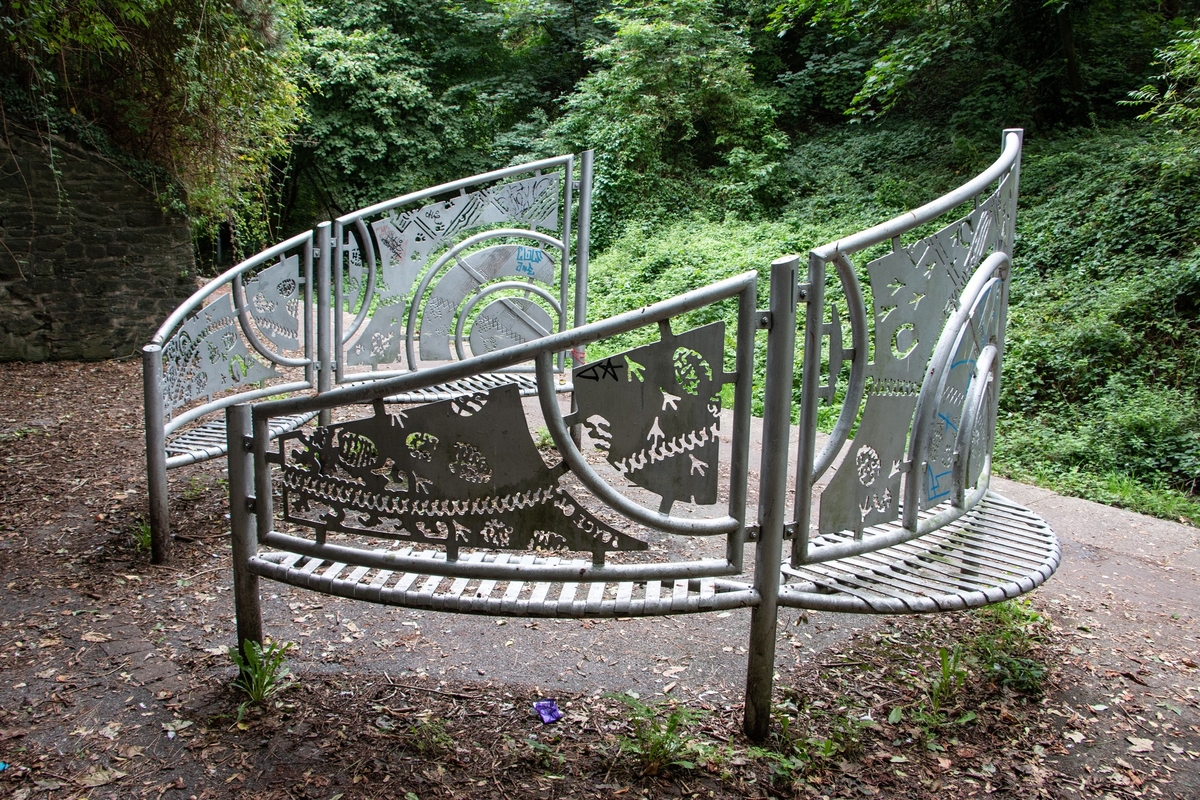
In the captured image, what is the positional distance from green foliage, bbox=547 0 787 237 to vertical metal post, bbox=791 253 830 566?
11.7 meters

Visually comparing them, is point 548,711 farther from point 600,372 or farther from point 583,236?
point 583,236

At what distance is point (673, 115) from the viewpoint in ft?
45.5

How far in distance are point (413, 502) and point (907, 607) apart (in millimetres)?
1284

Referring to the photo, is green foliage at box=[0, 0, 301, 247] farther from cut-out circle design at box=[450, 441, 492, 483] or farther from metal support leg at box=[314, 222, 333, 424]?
cut-out circle design at box=[450, 441, 492, 483]

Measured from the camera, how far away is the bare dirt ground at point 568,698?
80.6 inches

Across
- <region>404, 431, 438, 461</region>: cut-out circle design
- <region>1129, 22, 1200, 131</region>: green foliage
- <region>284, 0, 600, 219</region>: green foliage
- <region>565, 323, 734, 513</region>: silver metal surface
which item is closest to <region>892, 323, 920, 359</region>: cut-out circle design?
<region>565, 323, 734, 513</region>: silver metal surface

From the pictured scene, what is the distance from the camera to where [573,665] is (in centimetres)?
263

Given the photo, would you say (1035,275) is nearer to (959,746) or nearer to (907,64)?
(907,64)

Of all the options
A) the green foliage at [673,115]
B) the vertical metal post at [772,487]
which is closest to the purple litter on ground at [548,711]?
the vertical metal post at [772,487]

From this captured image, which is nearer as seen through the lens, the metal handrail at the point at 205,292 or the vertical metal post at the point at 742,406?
the vertical metal post at the point at 742,406

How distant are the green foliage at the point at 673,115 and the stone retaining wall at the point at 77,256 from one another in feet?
24.7

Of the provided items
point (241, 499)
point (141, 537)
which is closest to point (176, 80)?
point (141, 537)

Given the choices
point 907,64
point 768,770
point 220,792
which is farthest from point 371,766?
point 907,64

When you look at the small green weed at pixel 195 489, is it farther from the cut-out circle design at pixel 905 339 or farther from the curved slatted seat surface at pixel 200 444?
the cut-out circle design at pixel 905 339
